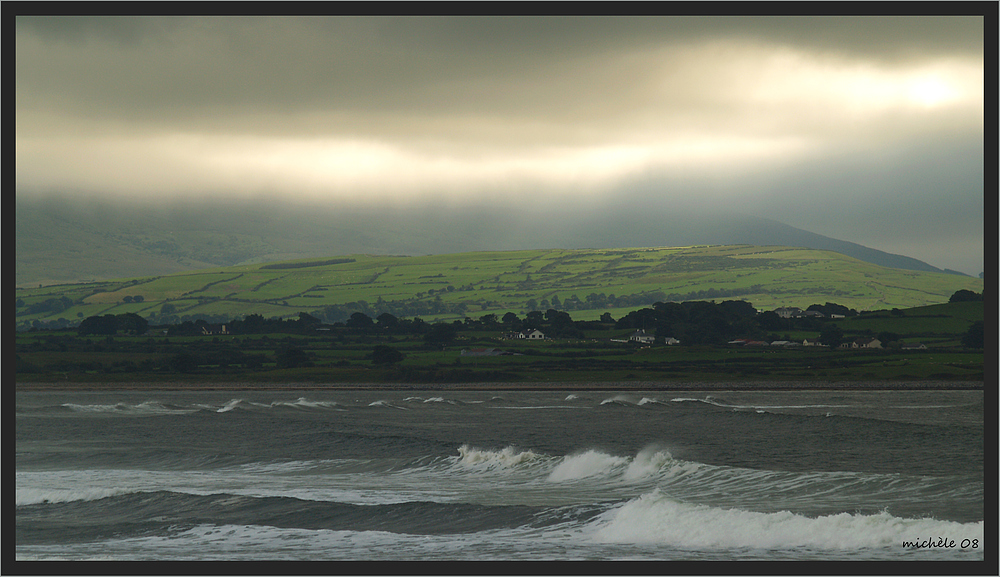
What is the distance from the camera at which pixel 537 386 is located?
92750mm

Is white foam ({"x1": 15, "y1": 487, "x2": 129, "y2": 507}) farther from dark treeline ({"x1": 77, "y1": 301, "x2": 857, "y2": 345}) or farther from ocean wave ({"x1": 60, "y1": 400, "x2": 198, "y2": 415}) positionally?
dark treeline ({"x1": 77, "y1": 301, "x2": 857, "y2": 345})

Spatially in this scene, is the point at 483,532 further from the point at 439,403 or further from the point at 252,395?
the point at 252,395

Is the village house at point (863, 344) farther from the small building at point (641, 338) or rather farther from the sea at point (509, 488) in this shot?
the sea at point (509, 488)

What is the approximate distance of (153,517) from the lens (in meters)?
22.2

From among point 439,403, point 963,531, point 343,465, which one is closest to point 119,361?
point 439,403

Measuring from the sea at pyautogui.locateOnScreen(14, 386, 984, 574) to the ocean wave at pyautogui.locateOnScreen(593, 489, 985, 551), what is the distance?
0.06 metres

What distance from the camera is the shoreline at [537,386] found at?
8362cm

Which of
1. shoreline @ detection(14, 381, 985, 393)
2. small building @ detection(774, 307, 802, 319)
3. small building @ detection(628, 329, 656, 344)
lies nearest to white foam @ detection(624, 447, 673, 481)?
shoreline @ detection(14, 381, 985, 393)

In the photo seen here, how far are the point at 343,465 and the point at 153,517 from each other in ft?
38.7

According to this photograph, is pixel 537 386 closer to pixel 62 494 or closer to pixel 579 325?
pixel 579 325

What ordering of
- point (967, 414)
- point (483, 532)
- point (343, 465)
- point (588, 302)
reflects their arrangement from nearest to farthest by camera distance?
point (483, 532), point (343, 465), point (967, 414), point (588, 302)

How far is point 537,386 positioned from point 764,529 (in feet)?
247

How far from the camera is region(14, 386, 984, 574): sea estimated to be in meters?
17.2

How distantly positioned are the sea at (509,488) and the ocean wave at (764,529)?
0.21ft
